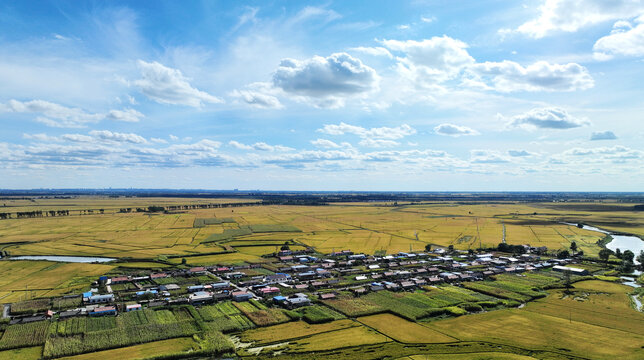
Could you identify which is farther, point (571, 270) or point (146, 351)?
point (571, 270)

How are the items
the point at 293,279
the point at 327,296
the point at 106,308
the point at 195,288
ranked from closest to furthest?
the point at 106,308
the point at 327,296
the point at 195,288
the point at 293,279

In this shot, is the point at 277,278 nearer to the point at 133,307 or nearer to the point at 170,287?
the point at 170,287

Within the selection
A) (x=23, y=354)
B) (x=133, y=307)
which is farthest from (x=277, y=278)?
(x=23, y=354)

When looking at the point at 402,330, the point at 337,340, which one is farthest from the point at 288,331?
the point at 402,330

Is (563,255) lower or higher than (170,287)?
higher

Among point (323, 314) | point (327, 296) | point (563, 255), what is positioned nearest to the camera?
point (323, 314)

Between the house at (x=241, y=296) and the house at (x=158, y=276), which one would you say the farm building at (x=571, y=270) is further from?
the house at (x=158, y=276)

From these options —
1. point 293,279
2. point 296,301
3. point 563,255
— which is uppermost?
point 563,255
